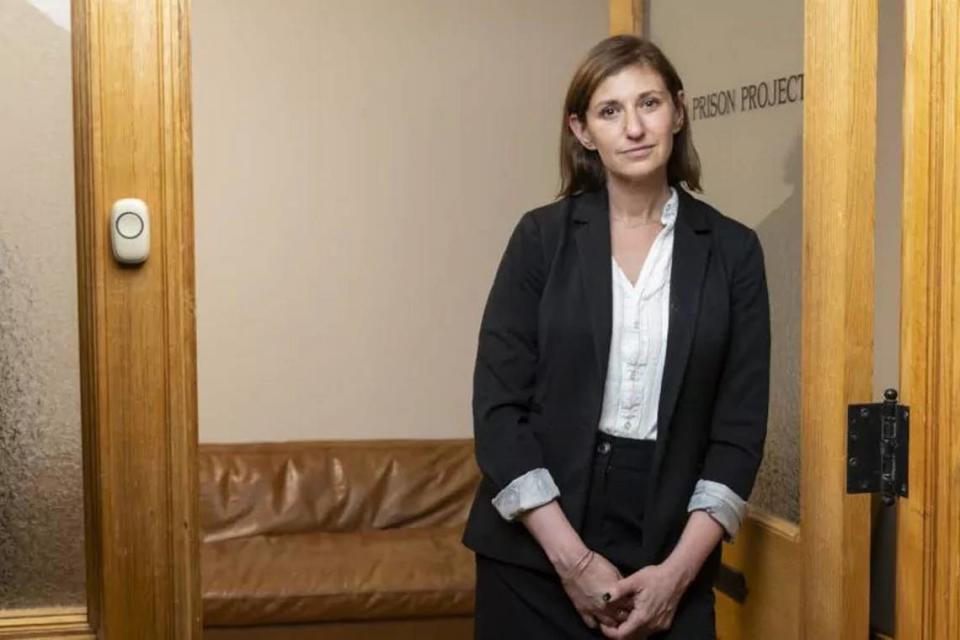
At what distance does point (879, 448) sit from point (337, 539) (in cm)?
270

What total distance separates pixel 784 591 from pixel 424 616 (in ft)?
6.42

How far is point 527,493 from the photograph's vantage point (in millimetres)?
2021

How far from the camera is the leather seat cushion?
12.5 ft

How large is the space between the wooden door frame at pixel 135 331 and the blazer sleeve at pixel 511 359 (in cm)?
55

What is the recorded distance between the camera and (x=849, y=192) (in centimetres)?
183

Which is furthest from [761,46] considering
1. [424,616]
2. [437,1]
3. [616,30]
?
[437,1]

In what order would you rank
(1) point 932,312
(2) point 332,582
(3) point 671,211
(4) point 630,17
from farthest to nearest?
(2) point 332,582 → (4) point 630,17 → (3) point 671,211 → (1) point 932,312

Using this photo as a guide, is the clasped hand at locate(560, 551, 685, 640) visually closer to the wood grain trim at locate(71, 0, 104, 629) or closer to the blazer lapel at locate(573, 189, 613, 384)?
the blazer lapel at locate(573, 189, 613, 384)

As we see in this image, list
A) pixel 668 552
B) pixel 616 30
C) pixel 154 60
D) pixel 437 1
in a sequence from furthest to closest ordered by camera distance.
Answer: pixel 437 1 → pixel 616 30 → pixel 668 552 → pixel 154 60

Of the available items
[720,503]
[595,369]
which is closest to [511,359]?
[595,369]

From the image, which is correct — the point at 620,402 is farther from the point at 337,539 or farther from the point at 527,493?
the point at 337,539

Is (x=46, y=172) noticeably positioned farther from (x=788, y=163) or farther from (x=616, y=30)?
(x=616, y=30)

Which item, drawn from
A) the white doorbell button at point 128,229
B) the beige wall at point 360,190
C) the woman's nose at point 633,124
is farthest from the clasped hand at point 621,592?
the beige wall at point 360,190

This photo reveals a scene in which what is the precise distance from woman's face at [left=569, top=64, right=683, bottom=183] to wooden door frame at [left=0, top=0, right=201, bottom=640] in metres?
0.73
